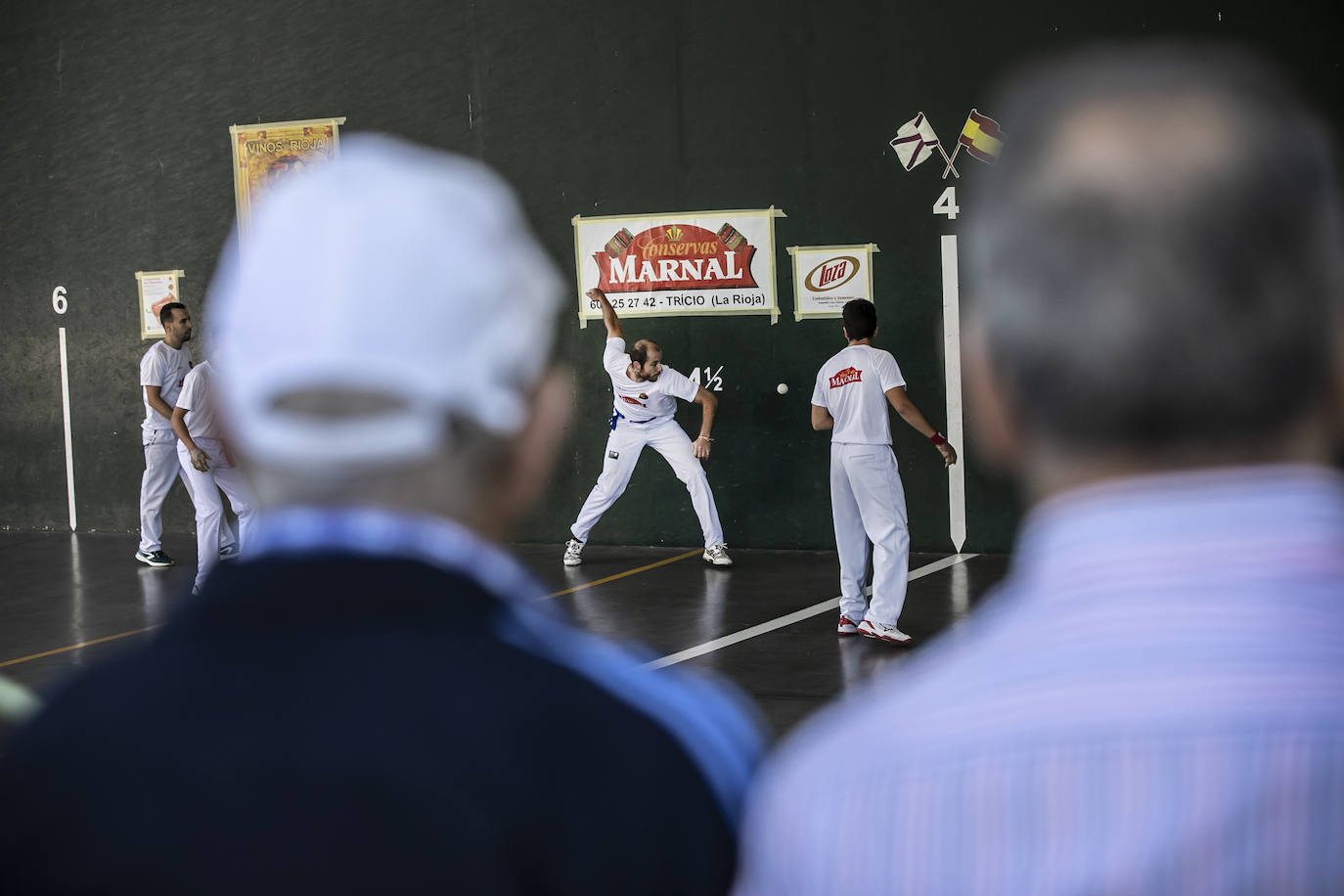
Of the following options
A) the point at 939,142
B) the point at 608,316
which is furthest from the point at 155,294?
the point at 939,142

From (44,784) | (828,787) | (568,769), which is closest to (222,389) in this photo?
(44,784)

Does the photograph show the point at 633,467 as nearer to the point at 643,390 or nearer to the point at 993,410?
the point at 643,390

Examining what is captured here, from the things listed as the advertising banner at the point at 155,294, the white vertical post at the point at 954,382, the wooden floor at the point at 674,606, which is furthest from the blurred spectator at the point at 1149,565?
the advertising banner at the point at 155,294

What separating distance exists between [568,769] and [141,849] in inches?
12.1

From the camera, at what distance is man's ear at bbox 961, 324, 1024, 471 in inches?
38.8

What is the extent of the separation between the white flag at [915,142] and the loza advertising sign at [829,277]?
77cm

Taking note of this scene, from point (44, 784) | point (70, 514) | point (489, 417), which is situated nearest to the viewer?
point (44, 784)

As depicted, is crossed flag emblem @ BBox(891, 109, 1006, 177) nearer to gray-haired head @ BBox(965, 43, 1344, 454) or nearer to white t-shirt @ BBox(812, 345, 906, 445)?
white t-shirt @ BBox(812, 345, 906, 445)

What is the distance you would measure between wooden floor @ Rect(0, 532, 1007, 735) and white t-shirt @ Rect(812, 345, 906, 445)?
125cm

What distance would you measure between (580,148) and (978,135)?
346 cm

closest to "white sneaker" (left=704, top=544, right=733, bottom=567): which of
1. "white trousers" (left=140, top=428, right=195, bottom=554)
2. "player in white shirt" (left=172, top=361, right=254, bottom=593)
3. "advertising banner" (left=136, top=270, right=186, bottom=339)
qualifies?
"player in white shirt" (left=172, top=361, right=254, bottom=593)

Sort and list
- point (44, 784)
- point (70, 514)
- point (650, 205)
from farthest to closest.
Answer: point (70, 514) → point (650, 205) → point (44, 784)

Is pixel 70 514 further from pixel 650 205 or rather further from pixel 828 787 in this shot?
pixel 828 787

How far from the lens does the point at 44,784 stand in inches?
39.2
